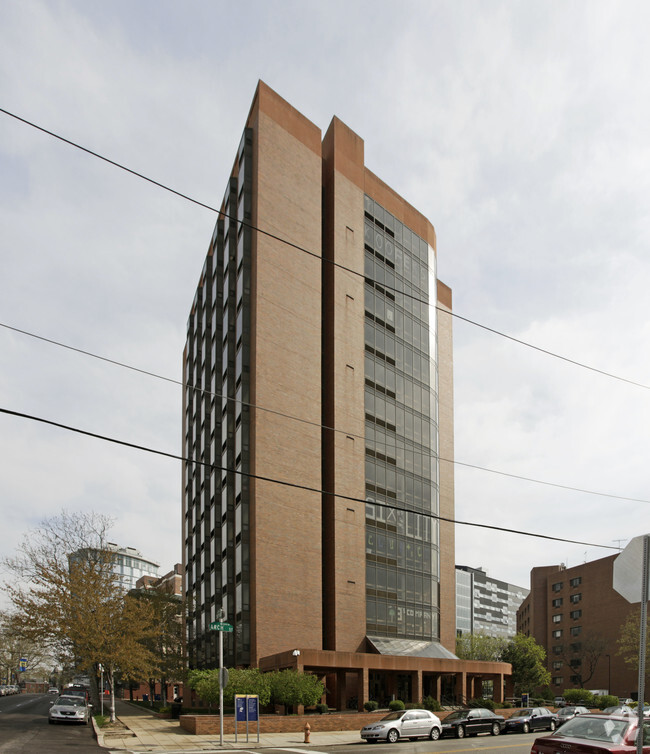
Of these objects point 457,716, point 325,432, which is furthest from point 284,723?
point 325,432

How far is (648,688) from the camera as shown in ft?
312

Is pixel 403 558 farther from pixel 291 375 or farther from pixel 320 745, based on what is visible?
pixel 320 745

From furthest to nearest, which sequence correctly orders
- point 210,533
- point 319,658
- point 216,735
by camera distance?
point 210,533 < point 319,658 < point 216,735

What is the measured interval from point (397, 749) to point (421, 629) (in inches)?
1177

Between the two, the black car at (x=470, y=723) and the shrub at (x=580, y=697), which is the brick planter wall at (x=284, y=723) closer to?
the black car at (x=470, y=723)

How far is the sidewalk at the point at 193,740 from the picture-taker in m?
24.3

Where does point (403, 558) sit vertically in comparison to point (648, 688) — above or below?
above

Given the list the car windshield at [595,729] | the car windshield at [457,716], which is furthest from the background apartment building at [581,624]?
the car windshield at [595,729]

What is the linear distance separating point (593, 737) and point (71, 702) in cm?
3055

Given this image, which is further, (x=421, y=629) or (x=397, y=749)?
(x=421, y=629)

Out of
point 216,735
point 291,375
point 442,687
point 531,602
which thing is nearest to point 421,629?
point 442,687

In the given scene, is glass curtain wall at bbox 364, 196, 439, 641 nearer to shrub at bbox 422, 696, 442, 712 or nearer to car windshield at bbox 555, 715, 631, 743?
shrub at bbox 422, 696, 442, 712

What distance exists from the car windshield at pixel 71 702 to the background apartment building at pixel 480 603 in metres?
147

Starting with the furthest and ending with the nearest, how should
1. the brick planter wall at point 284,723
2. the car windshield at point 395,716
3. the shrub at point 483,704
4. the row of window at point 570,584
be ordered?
the row of window at point 570,584 < the shrub at point 483,704 < the car windshield at point 395,716 < the brick planter wall at point 284,723
